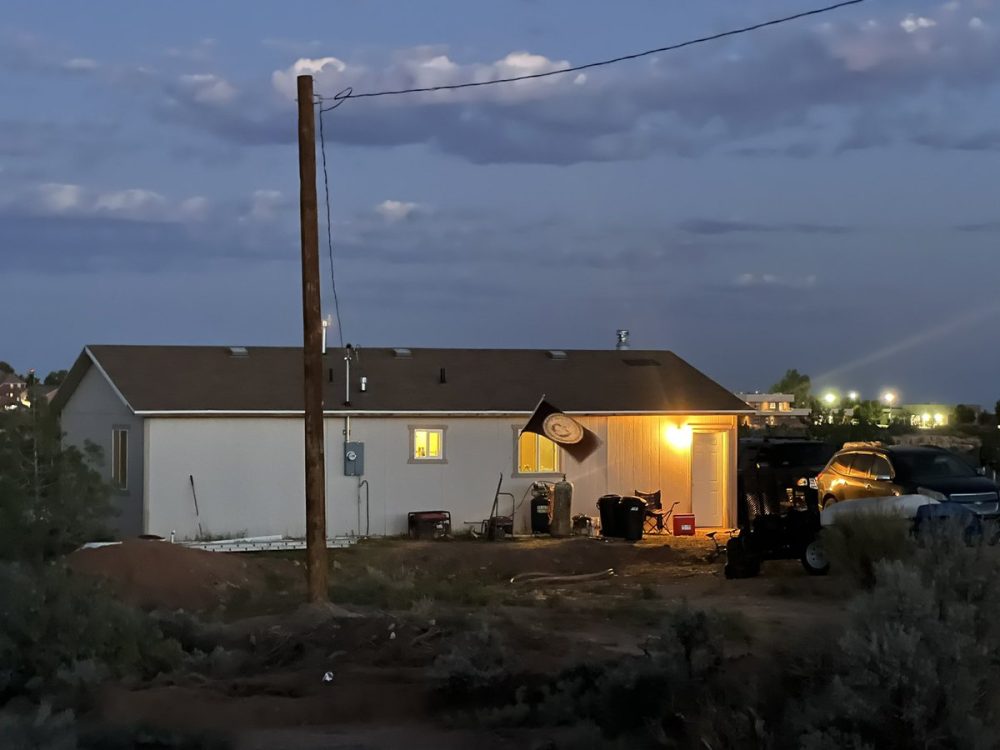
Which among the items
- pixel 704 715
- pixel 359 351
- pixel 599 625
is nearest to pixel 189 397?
pixel 359 351

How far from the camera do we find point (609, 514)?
27.2 metres

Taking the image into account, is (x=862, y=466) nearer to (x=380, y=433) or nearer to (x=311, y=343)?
(x=380, y=433)

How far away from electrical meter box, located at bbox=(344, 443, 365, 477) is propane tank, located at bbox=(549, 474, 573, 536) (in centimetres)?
403

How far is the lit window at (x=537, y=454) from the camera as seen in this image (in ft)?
91.7

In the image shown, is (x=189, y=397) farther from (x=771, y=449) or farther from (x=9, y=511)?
(x=771, y=449)

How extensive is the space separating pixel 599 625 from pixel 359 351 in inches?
596

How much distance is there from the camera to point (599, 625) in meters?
16.0

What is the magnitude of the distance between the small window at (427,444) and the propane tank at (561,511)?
245 cm

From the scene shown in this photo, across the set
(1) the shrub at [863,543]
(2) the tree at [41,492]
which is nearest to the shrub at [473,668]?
(1) the shrub at [863,543]

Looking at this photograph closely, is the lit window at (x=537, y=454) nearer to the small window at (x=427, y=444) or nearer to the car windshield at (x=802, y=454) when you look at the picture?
the small window at (x=427, y=444)

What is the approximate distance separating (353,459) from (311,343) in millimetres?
10145

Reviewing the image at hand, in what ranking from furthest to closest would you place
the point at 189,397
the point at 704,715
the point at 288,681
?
the point at 189,397
the point at 288,681
the point at 704,715

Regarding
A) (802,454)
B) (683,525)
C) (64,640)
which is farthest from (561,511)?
(64,640)

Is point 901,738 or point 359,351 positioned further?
point 359,351
